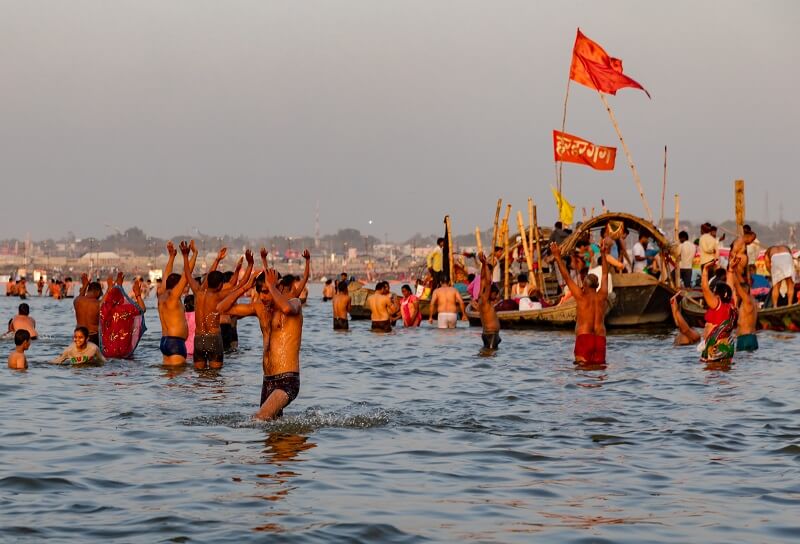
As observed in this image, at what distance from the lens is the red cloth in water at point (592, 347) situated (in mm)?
18109

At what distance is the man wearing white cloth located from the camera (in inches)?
1099

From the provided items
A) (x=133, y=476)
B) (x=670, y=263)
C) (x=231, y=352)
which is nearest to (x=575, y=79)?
(x=670, y=263)

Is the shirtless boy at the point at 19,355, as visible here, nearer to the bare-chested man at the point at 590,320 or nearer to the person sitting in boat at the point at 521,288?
the bare-chested man at the point at 590,320

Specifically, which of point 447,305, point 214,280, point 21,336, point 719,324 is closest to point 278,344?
point 214,280

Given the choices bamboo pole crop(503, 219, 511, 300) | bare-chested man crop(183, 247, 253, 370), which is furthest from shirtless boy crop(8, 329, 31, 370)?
bamboo pole crop(503, 219, 511, 300)

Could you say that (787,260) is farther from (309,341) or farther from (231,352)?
(231,352)

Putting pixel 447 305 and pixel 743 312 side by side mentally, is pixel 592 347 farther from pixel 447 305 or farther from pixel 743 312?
pixel 447 305

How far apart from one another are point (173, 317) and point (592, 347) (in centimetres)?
640

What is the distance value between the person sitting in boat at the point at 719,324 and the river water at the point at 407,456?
1.64ft

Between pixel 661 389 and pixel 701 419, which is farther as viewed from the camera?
pixel 661 389

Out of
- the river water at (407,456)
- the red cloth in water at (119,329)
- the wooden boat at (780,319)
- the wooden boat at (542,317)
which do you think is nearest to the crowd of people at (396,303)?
the red cloth in water at (119,329)

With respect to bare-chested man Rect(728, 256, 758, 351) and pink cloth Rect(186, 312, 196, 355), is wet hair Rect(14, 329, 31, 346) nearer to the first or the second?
pink cloth Rect(186, 312, 196, 355)

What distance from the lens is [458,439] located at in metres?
11.8

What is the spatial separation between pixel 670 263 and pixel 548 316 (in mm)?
5624
